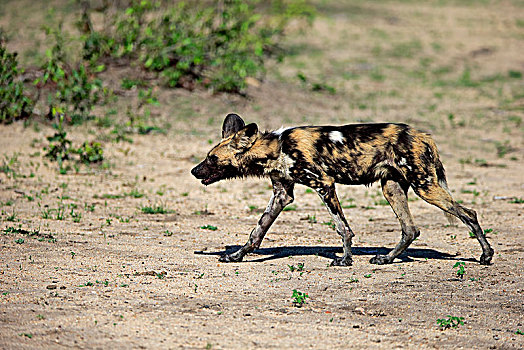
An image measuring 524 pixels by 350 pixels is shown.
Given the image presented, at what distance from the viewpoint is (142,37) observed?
12.2 metres

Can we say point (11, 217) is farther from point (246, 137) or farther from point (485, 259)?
point (485, 259)

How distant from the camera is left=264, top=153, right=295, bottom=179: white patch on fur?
19.1ft

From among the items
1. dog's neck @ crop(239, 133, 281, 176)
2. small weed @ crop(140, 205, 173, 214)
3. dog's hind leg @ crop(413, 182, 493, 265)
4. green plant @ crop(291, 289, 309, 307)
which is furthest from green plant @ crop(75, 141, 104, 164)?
green plant @ crop(291, 289, 309, 307)

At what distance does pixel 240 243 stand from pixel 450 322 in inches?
97.8

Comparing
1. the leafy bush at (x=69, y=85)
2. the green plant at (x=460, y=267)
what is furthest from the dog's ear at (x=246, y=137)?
the leafy bush at (x=69, y=85)

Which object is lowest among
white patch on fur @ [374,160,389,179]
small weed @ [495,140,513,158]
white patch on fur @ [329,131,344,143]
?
white patch on fur @ [374,160,389,179]

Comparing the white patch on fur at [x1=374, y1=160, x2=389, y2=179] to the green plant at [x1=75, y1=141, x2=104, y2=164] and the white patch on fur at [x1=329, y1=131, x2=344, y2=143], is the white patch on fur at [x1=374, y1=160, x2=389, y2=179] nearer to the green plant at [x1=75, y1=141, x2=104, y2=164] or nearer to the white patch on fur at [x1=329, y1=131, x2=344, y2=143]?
the white patch on fur at [x1=329, y1=131, x2=344, y2=143]

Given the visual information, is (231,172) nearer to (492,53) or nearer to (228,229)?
(228,229)

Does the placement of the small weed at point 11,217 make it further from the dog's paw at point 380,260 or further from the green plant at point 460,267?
the green plant at point 460,267

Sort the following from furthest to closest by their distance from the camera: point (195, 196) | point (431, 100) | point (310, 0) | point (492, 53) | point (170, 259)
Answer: point (310, 0) → point (492, 53) → point (431, 100) → point (195, 196) → point (170, 259)

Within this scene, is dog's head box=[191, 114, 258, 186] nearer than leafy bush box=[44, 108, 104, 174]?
Yes

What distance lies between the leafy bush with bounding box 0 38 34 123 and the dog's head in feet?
17.5

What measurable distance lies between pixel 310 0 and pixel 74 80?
45.1ft

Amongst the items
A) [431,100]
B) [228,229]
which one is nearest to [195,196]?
[228,229]
